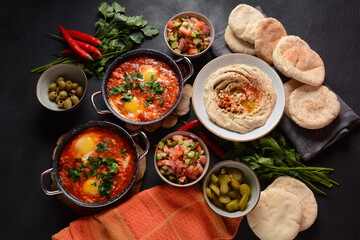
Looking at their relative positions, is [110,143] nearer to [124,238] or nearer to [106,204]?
[106,204]

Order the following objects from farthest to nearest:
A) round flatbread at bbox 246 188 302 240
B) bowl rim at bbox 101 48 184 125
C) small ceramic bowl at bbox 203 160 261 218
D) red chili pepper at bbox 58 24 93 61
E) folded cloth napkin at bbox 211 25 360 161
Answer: red chili pepper at bbox 58 24 93 61 < folded cloth napkin at bbox 211 25 360 161 < bowl rim at bbox 101 48 184 125 < round flatbread at bbox 246 188 302 240 < small ceramic bowl at bbox 203 160 261 218

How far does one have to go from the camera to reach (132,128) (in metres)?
5.12

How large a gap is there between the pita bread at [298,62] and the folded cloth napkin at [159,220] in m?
2.16

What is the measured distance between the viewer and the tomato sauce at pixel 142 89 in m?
4.93

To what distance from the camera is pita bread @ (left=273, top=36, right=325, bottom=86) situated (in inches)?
192

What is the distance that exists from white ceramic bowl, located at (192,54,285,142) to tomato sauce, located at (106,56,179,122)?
355mm

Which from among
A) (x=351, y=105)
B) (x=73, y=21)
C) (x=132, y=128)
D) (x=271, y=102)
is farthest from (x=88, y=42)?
(x=351, y=105)

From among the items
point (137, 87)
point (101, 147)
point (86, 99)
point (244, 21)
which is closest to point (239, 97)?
point (244, 21)

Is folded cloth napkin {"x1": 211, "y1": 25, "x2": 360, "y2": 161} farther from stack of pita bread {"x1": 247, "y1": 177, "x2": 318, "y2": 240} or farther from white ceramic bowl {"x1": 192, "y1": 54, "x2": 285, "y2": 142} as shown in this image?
stack of pita bread {"x1": 247, "y1": 177, "x2": 318, "y2": 240}

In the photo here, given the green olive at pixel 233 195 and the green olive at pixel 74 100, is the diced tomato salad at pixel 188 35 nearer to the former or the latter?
the green olive at pixel 74 100

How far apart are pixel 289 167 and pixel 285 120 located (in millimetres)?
687

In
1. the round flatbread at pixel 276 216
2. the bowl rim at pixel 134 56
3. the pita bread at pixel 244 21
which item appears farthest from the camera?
the pita bread at pixel 244 21

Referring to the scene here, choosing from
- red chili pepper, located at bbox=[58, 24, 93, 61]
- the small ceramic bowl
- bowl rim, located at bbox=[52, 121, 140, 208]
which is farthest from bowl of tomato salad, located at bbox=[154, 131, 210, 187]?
red chili pepper, located at bbox=[58, 24, 93, 61]

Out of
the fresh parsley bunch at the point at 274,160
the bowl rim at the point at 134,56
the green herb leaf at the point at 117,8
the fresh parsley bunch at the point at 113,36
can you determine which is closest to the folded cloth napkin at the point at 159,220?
the fresh parsley bunch at the point at 274,160
